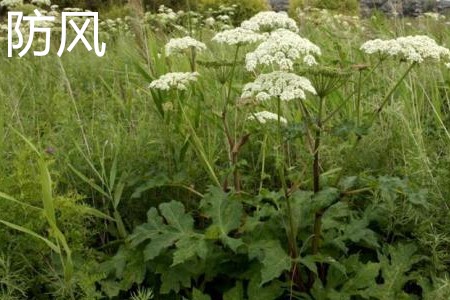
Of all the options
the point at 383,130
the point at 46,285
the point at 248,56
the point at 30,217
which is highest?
the point at 248,56

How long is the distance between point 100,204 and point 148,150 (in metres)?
0.28

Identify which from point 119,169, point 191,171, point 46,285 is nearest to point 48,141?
point 119,169

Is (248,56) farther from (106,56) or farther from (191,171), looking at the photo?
(106,56)

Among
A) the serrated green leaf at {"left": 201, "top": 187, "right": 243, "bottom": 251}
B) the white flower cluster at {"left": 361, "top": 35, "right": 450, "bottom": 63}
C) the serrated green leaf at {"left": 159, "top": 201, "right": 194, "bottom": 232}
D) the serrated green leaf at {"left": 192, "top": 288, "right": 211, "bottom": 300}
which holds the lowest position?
the serrated green leaf at {"left": 192, "top": 288, "right": 211, "bottom": 300}

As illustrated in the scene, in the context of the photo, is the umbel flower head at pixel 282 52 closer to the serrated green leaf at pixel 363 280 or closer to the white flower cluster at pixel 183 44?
the white flower cluster at pixel 183 44

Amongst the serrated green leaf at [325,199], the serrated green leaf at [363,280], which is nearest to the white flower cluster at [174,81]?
the serrated green leaf at [325,199]

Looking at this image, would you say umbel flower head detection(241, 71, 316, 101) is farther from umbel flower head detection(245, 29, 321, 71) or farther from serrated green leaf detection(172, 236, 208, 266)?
serrated green leaf detection(172, 236, 208, 266)

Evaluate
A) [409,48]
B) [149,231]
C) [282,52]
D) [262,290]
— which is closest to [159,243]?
[149,231]

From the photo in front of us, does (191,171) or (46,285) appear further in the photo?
(191,171)

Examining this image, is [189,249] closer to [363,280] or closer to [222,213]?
[222,213]

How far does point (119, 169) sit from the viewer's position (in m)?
2.48

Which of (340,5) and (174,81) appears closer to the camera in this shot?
(174,81)

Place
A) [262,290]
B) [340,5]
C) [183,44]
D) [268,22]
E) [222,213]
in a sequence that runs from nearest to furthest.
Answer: [262,290], [222,213], [268,22], [183,44], [340,5]

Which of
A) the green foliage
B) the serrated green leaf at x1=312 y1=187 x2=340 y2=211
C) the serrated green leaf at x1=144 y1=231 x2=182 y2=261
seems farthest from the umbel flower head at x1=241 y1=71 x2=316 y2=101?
the green foliage
